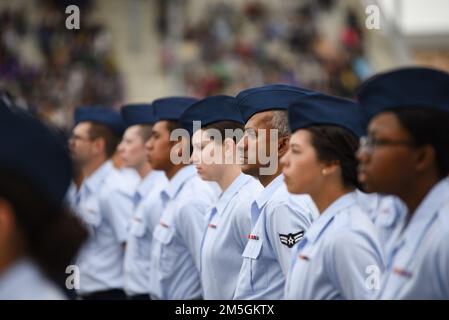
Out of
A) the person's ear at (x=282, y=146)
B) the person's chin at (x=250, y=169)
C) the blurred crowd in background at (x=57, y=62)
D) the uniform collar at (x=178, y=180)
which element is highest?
the person's ear at (x=282, y=146)

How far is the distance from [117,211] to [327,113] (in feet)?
14.6

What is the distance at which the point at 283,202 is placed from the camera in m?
5.14

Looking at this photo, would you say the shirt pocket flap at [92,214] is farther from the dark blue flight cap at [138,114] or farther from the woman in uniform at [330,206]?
the woman in uniform at [330,206]

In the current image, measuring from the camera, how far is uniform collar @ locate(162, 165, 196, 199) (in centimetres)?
728

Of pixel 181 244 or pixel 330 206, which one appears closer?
pixel 330 206

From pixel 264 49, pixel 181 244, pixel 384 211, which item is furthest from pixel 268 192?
pixel 264 49

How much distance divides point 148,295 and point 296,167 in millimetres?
3609

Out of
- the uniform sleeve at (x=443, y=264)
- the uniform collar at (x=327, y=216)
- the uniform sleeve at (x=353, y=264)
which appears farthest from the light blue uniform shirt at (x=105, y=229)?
the uniform sleeve at (x=443, y=264)

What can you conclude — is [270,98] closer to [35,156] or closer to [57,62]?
[35,156]

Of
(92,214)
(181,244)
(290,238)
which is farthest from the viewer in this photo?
(92,214)

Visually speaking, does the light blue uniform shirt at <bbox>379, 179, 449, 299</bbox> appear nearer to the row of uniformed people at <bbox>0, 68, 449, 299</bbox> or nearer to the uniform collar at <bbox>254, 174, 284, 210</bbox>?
the row of uniformed people at <bbox>0, 68, 449, 299</bbox>

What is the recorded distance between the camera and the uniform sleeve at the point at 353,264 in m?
4.05

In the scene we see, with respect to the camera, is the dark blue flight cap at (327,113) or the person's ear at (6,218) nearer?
the person's ear at (6,218)

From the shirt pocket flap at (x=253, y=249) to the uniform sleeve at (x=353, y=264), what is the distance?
102 centimetres
